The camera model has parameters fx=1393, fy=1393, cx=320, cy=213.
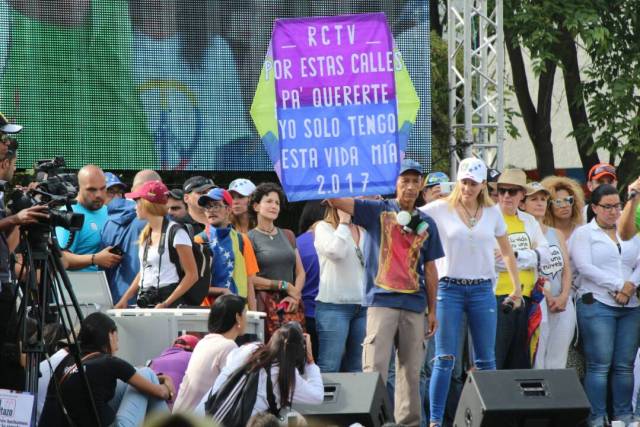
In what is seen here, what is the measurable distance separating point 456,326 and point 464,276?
13.0 inches

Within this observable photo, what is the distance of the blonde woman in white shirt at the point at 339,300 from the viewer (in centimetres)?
975

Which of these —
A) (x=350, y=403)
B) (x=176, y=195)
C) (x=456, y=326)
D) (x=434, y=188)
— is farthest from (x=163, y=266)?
(x=434, y=188)

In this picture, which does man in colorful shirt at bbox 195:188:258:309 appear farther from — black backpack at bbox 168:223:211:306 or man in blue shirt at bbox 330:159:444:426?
man in blue shirt at bbox 330:159:444:426

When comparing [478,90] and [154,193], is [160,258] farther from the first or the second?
[478,90]

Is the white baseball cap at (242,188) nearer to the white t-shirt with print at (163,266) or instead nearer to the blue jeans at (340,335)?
the blue jeans at (340,335)

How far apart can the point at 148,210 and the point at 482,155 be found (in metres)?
5.77

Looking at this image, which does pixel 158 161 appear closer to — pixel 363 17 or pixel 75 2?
pixel 75 2

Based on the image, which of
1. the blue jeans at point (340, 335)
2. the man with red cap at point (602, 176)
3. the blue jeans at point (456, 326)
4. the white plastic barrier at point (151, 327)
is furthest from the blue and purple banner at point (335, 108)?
the man with red cap at point (602, 176)

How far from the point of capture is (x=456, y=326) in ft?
29.7

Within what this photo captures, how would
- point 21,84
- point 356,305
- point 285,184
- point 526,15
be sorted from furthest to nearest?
point 526,15
point 21,84
point 356,305
point 285,184

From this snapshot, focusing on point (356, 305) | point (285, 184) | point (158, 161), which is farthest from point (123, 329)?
point (158, 161)

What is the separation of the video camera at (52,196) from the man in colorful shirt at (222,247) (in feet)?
7.62

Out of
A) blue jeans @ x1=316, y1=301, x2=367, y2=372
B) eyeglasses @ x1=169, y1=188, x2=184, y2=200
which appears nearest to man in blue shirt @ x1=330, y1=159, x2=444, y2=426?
blue jeans @ x1=316, y1=301, x2=367, y2=372

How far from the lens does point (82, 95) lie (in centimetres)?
1338
